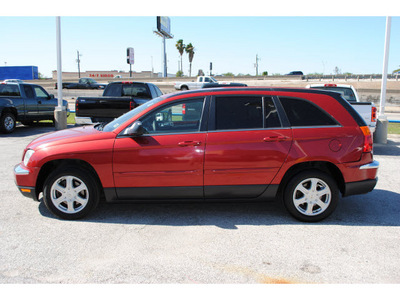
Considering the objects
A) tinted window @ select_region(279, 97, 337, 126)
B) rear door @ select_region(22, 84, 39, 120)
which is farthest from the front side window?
rear door @ select_region(22, 84, 39, 120)

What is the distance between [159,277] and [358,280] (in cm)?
175

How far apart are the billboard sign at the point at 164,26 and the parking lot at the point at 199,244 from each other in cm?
7735

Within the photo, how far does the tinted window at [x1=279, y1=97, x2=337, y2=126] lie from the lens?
14.6ft

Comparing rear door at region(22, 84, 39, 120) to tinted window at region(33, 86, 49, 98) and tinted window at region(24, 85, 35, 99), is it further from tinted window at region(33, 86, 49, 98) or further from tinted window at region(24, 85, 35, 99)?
tinted window at region(33, 86, 49, 98)

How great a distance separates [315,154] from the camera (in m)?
4.34

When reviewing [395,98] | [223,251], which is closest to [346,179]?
[223,251]

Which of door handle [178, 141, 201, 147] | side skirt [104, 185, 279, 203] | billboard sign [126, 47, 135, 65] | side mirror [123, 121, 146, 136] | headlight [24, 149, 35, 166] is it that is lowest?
side skirt [104, 185, 279, 203]

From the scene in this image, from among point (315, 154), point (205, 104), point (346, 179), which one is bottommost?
point (346, 179)

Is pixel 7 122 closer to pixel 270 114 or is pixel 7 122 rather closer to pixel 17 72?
pixel 270 114

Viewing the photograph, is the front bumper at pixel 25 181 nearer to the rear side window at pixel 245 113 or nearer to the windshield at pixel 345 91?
the rear side window at pixel 245 113

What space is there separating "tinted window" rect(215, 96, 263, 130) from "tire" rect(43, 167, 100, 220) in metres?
1.75

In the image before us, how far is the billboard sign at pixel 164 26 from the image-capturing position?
7706 cm

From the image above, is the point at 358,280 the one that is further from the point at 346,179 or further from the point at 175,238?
the point at 175,238

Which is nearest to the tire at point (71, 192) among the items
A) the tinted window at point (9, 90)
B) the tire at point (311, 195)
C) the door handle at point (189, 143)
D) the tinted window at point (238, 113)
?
the door handle at point (189, 143)
